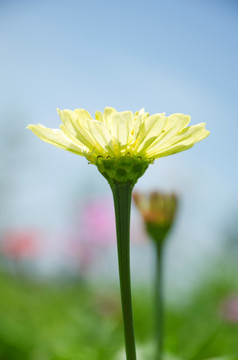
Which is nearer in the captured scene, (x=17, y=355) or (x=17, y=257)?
(x=17, y=355)

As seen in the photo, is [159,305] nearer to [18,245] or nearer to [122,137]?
[122,137]

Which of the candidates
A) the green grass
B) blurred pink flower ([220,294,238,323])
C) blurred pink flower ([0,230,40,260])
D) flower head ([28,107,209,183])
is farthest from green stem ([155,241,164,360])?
blurred pink flower ([0,230,40,260])

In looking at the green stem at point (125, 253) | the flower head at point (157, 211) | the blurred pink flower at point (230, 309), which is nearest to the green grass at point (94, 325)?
the blurred pink flower at point (230, 309)

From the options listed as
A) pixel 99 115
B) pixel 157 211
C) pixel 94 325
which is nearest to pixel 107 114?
pixel 99 115

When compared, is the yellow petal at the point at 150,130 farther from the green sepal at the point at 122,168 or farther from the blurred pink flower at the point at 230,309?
the blurred pink flower at the point at 230,309

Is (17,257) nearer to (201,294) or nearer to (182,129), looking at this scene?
(201,294)

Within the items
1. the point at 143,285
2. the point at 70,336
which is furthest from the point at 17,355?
the point at 143,285
